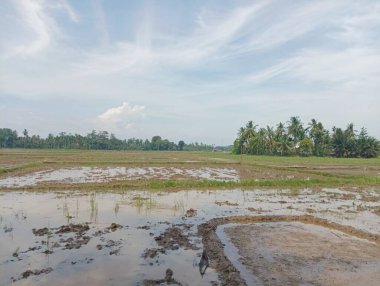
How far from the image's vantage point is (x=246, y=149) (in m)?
61.7

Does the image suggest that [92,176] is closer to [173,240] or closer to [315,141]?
[173,240]

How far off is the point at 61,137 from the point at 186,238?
84529 mm

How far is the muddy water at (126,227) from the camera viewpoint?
6.04m

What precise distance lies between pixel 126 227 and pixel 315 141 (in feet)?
167

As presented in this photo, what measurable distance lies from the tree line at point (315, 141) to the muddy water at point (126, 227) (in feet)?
131

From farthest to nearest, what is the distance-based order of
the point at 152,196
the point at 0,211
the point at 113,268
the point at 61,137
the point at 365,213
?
1. the point at 61,137
2. the point at 152,196
3. the point at 365,213
4. the point at 0,211
5. the point at 113,268

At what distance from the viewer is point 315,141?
183ft

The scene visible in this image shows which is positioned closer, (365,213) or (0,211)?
(0,211)

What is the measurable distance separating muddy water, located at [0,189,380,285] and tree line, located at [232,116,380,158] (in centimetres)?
3982

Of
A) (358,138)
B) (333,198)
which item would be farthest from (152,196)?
(358,138)

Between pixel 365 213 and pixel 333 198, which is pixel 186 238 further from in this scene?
pixel 333 198

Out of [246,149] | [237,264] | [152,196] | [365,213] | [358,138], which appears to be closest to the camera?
[237,264]

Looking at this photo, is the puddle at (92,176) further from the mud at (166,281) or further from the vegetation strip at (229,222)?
the mud at (166,281)

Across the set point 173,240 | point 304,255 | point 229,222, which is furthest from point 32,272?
point 229,222
